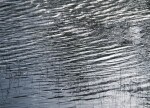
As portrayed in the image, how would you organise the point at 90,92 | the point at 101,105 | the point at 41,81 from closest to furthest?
the point at 101,105 → the point at 90,92 → the point at 41,81

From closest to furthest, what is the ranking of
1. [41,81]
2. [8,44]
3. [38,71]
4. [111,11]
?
[41,81] → [38,71] → [8,44] → [111,11]

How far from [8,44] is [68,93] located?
7.52 metres

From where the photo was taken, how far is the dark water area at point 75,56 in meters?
14.6

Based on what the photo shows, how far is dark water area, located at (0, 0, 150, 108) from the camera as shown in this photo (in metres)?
14.6

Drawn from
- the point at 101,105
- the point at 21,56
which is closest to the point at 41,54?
the point at 21,56

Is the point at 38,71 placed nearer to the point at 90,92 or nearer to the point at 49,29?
the point at 90,92

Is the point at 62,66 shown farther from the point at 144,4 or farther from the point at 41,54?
the point at 144,4

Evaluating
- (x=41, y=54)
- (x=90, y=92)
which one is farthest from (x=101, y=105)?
(x=41, y=54)

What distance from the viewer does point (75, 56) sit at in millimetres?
19141

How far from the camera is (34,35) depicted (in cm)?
2289

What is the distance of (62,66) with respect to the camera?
17.7 metres

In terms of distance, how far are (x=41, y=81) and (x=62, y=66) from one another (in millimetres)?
1970

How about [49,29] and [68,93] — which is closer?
[68,93]

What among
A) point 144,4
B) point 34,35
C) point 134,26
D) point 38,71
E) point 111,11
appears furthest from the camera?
point 144,4
